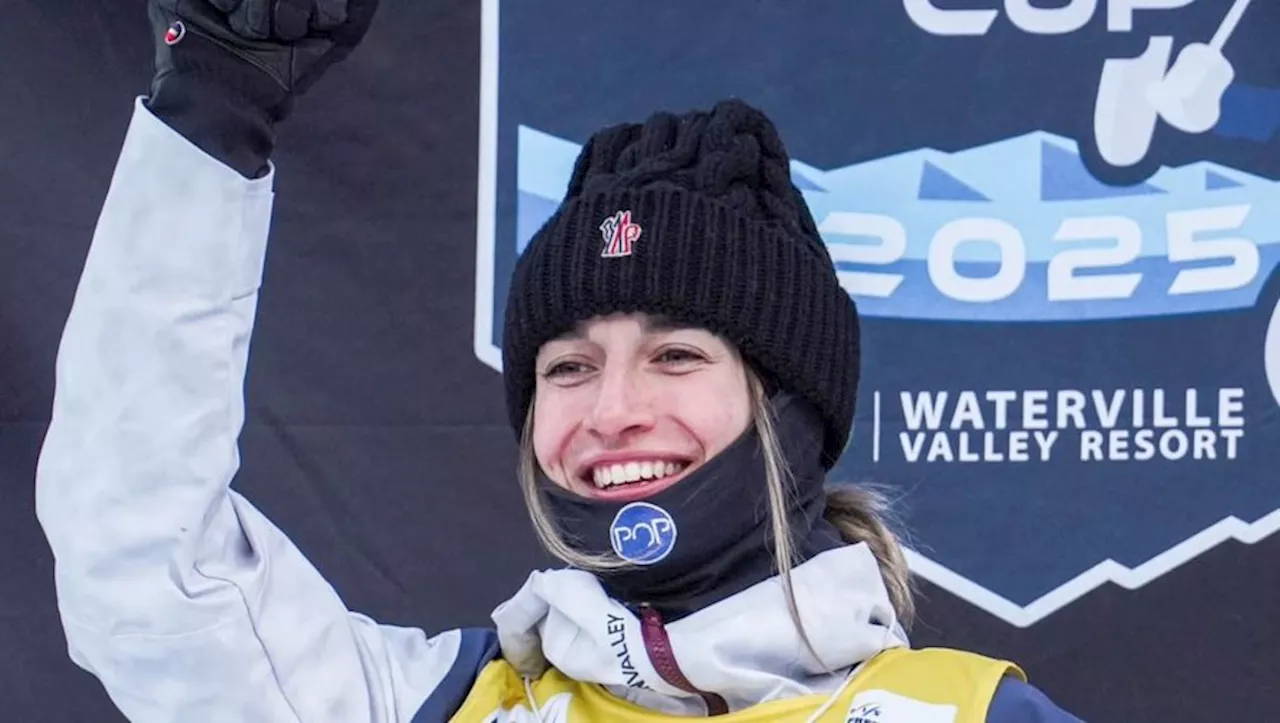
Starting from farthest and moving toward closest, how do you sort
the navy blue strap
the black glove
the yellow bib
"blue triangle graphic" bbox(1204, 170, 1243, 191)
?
1. "blue triangle graphic" bbox(1204, 170, 1243, 191)
2. the navy blue strap
3. the yellow bib
4. the black glove

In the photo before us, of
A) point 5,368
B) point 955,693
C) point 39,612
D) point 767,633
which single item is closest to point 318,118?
point 5,368

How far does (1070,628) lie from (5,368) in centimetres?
135

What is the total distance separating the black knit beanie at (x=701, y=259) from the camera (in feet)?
4.99

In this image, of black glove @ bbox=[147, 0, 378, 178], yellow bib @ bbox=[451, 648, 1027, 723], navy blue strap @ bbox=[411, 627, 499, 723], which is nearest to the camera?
black glove @ bbox=[147, 0, 378, 178]

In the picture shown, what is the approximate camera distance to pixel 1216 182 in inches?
78.7

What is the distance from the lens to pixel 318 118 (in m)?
2.04

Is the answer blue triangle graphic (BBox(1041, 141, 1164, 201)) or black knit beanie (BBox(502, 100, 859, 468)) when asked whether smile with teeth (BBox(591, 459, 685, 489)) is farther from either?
blue triangle graphic (BBox(1041, 141, 1164, 201))

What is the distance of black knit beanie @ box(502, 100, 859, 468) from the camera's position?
152cm

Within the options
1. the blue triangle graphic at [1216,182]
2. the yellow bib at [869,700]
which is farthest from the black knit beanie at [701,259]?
the blue triangle graphic at [1216,182]

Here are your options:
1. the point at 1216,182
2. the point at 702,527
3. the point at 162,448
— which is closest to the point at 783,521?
the point at 702,527

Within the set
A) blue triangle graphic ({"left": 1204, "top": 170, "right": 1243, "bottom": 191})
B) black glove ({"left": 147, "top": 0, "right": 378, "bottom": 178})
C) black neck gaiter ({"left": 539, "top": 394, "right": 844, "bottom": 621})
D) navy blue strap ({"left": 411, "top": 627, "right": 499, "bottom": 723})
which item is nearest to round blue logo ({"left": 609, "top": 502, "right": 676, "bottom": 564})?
black neck gaiter ({"left": 539, "top": 394, "right": 844, "bottom": 621})

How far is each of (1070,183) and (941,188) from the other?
0.16 metres

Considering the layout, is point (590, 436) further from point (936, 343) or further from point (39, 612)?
point (39, 612)

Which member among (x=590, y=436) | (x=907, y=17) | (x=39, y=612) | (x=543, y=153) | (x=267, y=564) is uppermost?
(x=907, y=17)
